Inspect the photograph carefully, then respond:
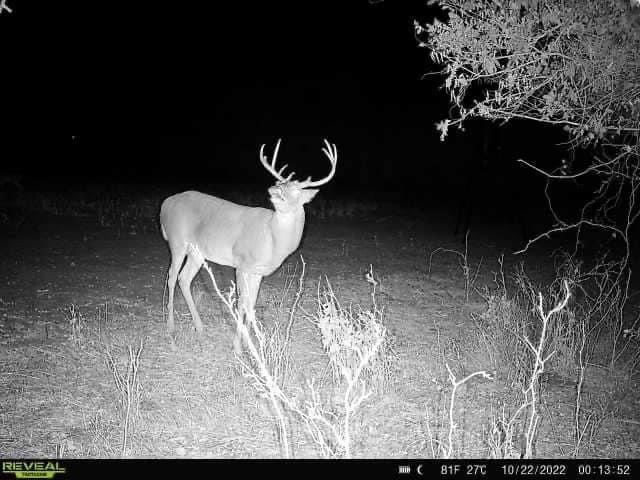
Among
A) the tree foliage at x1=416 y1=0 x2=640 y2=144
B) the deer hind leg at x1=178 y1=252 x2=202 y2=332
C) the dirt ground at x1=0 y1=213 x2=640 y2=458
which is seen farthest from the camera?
the deer hind leg at x1=178 y1=252 x2=202 y2=332

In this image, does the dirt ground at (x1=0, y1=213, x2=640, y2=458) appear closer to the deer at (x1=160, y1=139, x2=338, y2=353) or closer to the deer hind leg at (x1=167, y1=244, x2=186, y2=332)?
the deer hind leg at (x1=167, y1=244, x2=186, y2=332)

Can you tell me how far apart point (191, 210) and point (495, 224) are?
967 cm

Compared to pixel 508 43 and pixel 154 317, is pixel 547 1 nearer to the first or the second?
pixel 508 43

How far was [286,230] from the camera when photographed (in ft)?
19.2

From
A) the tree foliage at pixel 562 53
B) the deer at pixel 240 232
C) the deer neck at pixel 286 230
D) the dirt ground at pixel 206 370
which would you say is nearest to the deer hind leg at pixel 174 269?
the deer at pixel 240 232

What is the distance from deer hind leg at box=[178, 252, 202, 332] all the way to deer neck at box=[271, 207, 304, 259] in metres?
0.88

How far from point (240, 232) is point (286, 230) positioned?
61 centimetres

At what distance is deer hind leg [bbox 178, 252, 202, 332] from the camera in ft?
19.9

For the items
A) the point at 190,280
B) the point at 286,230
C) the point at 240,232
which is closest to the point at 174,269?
the point at 190,280

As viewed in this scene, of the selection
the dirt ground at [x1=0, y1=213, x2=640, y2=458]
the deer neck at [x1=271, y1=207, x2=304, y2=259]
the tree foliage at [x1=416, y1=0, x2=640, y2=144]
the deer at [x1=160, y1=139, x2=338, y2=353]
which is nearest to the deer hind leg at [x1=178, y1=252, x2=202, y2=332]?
the deer at [x1=160, y1=139, x2=338, y2=353]

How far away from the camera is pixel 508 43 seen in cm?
456

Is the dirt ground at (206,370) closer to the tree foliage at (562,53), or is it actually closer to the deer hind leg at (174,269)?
the deer hind leg at (174,269)

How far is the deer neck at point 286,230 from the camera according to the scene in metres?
5.84

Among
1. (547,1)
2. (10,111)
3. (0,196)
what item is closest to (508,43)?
(547,1)
